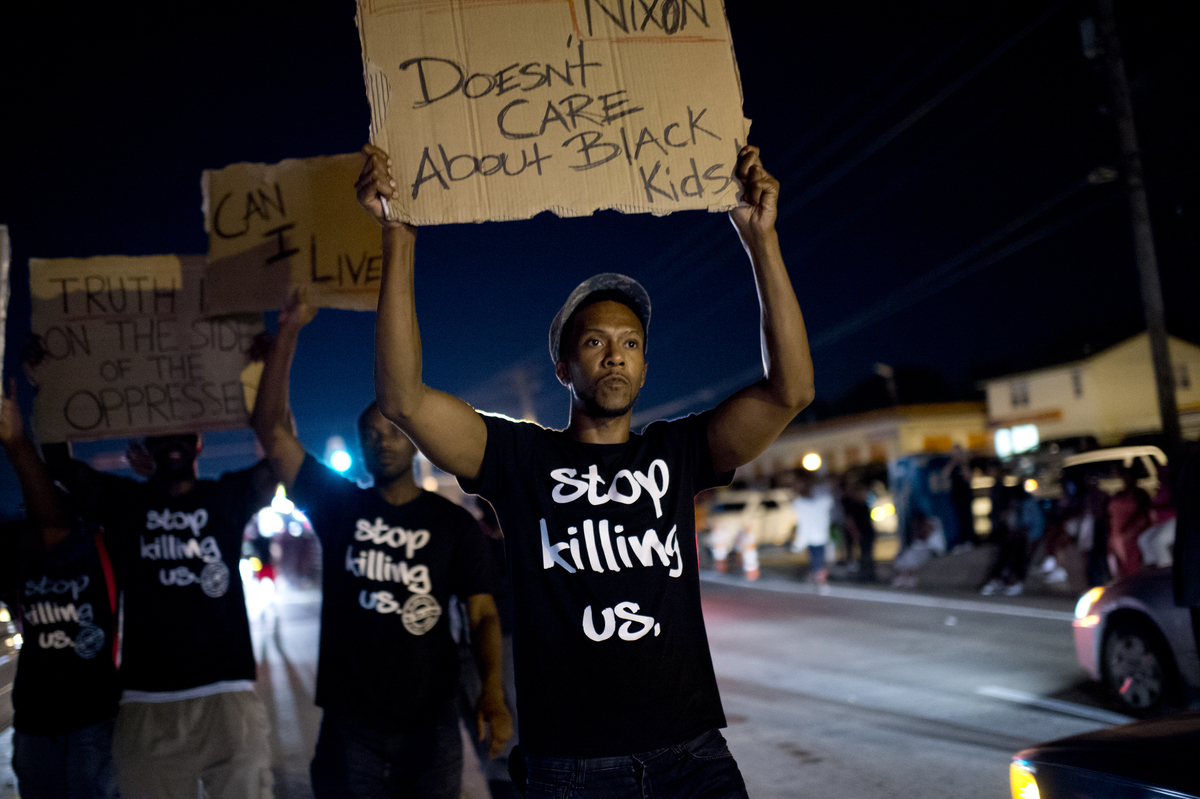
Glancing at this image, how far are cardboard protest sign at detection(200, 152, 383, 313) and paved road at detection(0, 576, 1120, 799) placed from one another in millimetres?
3567

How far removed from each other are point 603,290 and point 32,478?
10.1 ft

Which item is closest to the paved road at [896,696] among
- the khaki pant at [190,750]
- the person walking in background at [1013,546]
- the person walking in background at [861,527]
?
the person walking in background at [1013,546]

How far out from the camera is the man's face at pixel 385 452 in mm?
4016

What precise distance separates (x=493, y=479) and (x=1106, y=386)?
1989 inches

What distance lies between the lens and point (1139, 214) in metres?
16.2

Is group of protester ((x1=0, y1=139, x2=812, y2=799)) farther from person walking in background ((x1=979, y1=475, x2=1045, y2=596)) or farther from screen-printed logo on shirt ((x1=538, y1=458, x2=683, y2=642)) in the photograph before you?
person walking in background ((x1=979, y1=475, x2=1045, y2=596))

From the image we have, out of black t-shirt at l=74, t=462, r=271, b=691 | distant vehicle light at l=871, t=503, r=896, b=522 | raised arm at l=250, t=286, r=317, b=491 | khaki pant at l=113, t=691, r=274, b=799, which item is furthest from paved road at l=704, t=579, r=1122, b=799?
distant vehicle light at l=871, t=503, r=896, b=522

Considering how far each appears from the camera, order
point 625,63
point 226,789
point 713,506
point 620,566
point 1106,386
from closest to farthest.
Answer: point 620,566, point 625,63, point 226,789, point 713,506, point 1106,386

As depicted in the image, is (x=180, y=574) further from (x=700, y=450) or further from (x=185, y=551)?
(x=700, y=450)

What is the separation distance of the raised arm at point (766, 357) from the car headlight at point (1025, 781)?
166 centimetres

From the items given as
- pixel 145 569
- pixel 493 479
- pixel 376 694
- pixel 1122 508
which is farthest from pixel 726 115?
pixel 1122 508

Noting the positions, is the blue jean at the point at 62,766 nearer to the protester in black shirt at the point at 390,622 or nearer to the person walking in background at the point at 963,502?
the protester in black shirt at the point at 390,622

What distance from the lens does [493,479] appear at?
A: 8.56 ft

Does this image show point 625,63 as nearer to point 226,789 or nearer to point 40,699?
point 226,789
